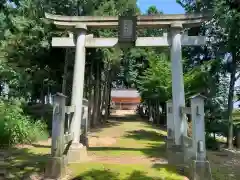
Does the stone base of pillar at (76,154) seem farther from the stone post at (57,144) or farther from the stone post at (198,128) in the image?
the stone post at (198,128)

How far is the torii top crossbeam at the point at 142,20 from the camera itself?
944 cm

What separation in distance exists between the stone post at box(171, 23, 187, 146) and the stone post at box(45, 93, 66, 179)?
3388mm

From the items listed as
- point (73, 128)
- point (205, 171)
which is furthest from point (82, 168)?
point (205, 171)

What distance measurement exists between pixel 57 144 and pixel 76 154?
1381 millimetres

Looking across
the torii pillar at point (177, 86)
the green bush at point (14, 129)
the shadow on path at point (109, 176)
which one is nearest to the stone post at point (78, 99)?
the shadow on path at point (109, 176)

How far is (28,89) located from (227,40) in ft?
38.3

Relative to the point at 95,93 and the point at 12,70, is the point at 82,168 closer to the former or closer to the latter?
the point at 12,70

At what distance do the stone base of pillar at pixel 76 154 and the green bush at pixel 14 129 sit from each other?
144 inches

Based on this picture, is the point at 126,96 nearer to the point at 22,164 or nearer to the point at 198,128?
the point at 22,164

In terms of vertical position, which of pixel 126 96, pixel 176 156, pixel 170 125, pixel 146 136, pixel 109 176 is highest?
pixel 126 96

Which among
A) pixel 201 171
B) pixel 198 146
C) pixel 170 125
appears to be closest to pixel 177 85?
pixel 170 125

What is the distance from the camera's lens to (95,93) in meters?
A: 20.5

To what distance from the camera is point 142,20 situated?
959cm

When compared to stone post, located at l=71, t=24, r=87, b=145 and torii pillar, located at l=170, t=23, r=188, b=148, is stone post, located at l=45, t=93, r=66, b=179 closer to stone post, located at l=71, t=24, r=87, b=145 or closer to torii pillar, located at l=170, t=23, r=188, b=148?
stone post, located at l=71, t=24, r=87, b=145
